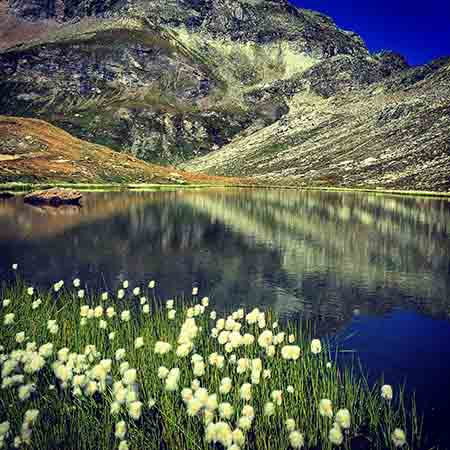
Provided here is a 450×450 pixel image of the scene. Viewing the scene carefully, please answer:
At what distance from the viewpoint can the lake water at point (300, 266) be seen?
18.2 meters

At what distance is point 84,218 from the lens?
57.5 m

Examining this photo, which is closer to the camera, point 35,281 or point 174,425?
point 174,425

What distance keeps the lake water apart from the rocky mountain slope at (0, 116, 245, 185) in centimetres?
5283

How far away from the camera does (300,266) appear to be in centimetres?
3297

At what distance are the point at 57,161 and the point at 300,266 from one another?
98.2 metres

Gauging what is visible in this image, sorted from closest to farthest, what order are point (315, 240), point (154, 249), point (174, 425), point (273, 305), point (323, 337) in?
point (174, 425) < point (323, 337) < point (273, 305) < point (154, 249) < point (315, 240)

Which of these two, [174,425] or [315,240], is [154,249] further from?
[174,425]

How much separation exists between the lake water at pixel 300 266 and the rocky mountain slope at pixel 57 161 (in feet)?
173

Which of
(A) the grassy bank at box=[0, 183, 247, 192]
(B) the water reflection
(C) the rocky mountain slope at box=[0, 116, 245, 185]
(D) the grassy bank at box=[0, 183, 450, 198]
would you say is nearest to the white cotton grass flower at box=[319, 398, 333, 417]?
(B) the water reflection

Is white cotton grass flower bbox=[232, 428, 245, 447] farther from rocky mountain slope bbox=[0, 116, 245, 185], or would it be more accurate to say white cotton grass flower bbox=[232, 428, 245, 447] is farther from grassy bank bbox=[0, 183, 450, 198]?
rocky mountain slope bbox=[0, 116, 245, 185]

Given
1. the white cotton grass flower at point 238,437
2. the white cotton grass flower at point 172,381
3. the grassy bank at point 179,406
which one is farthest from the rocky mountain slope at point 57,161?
the white cotton grass flower at point 238,437

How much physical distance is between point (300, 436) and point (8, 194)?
9389cm

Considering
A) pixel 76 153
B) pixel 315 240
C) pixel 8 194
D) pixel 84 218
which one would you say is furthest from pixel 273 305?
pixel 76 153

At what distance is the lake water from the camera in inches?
715
